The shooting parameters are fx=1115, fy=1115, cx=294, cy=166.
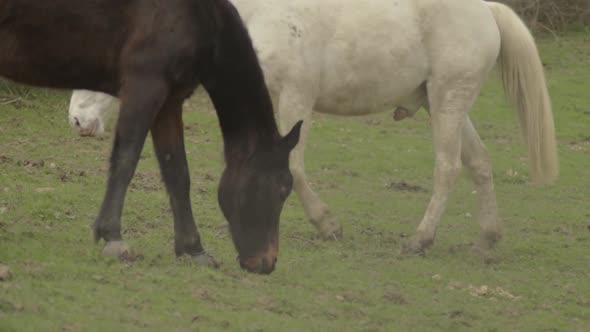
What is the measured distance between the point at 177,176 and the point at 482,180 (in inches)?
113

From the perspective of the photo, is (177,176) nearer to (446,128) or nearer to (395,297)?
(395,297)

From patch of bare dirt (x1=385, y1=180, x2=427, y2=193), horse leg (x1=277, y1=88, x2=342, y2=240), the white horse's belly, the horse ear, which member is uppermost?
the horse ear

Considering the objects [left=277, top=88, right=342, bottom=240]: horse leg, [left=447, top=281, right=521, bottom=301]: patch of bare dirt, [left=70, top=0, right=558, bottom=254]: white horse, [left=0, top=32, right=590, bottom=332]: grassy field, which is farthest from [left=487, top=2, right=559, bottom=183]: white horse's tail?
[left=447, top=281, right=521, bottom=301]: patch of bare dirt

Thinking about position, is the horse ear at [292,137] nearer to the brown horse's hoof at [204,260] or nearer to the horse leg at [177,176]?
the horse leg at [177,176]

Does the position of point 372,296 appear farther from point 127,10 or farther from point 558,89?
point 558,89

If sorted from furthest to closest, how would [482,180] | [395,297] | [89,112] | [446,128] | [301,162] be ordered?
1. [482,180]
2. [89,112]
3. [446,128]
4. [301,162]
5. [395,297]

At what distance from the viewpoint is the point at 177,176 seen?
20.9 ft

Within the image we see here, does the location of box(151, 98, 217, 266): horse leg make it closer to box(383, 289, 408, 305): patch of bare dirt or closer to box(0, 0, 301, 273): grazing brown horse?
box(0, 0, 301, 273): grazing brown horse

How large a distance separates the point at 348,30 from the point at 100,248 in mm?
2651

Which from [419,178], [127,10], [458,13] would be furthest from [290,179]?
[419,178]

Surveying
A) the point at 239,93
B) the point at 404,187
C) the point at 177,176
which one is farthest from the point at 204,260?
the point at 404,187

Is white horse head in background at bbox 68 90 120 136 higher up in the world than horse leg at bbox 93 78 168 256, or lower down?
lower down

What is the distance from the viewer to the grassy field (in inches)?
210

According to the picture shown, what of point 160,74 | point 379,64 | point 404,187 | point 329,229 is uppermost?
point 160,74
